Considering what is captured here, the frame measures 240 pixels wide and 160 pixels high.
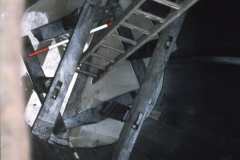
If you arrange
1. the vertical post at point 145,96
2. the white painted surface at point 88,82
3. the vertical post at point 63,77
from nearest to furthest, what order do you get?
the vertical post at point 63,77, the vertical post at point 145,96, the white painted surface at point 88,82

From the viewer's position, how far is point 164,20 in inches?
58.8

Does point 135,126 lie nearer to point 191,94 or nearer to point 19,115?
point 191,94

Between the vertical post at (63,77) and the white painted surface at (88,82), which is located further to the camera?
the white painted surface at (88,82)

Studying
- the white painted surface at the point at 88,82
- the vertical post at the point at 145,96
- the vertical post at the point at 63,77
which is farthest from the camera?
the white painted surface at the point at 88,82

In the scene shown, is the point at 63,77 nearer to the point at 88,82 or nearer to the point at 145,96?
the point at 145,96

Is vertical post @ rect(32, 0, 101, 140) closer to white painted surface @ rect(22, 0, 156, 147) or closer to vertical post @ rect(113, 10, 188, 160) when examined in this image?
vertical post @ rect(113, 10, 188, 160)

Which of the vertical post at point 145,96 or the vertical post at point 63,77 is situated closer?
the vertical post at point 63,77

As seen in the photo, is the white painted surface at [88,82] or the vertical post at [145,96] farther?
the white painted surface at [88,82]

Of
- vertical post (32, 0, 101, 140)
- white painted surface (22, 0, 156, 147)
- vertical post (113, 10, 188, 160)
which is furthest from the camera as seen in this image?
white painted surface (22, 0, 156, 147)

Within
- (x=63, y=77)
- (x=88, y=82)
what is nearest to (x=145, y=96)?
(x=63, y=77)

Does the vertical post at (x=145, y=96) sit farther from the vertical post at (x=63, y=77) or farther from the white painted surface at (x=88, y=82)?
the white painted surface at (x=88, y=82)

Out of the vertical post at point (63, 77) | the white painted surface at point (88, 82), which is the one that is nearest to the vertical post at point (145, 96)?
the vertical post at point (63, 77)

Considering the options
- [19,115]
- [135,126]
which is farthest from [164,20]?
[19,115]

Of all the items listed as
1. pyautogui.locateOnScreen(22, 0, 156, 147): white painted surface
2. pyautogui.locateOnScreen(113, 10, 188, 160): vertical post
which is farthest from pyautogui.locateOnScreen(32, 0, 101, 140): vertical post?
pyautogui.locateOnScreen(22, 0, 156, 147): white painted surface
